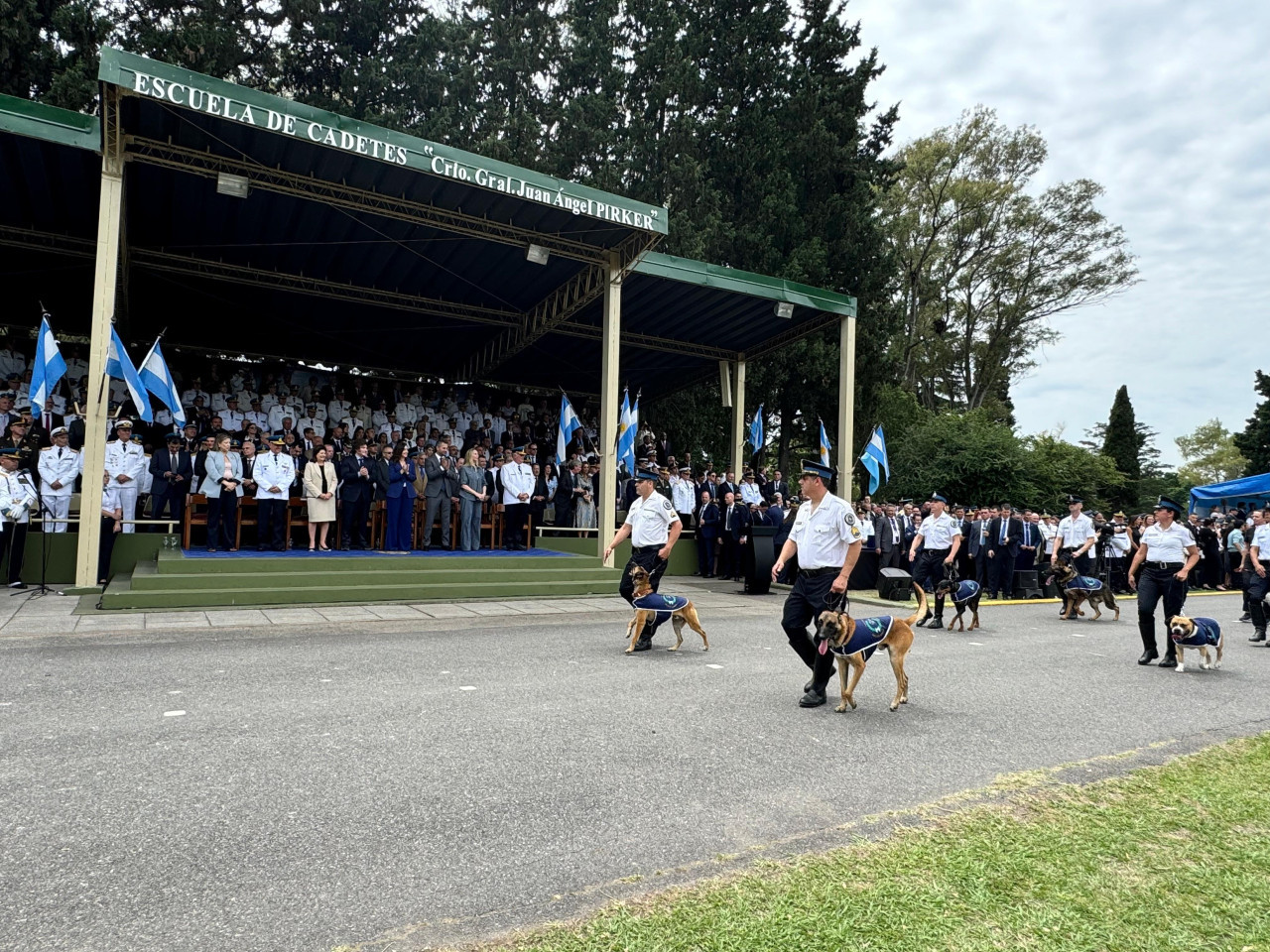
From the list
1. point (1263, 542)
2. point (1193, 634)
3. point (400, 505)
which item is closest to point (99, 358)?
point (400, 505)

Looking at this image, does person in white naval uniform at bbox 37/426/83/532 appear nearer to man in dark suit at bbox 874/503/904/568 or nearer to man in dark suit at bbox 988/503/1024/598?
man in dark suit at bbox 874/503/904/568

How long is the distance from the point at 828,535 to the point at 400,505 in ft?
32.0

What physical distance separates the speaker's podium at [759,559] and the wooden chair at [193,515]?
10.0 metres

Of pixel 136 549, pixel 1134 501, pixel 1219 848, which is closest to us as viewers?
pixel 1219 848

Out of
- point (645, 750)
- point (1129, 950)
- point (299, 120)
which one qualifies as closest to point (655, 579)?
point (645, 750)

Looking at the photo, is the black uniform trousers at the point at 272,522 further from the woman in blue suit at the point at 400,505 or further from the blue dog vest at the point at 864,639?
the blue dog vest at the point at 864,639

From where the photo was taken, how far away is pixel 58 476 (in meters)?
12.3

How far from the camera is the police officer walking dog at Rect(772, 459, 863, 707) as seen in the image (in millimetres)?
6430

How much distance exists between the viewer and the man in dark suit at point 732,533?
1838 centimetres

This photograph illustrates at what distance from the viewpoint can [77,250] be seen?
48.6 ft

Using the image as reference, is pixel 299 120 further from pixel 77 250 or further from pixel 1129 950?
pixel 1129 950

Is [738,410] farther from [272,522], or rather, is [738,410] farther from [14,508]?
[14,508]

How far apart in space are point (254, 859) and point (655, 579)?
639cm

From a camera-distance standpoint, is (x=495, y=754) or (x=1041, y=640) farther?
(x=1041, y=640)
